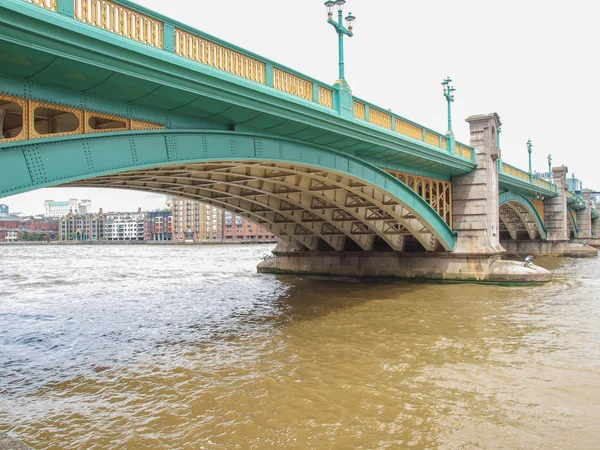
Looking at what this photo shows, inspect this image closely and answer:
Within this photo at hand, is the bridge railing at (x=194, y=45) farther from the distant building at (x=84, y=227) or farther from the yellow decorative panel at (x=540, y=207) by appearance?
the distant building at (x=84, y=227)

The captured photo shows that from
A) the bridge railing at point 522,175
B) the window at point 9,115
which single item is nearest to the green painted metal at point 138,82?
the window at point 9,115

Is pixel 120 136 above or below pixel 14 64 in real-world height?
below

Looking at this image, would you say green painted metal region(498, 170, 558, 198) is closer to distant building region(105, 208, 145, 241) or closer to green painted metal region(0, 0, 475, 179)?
green painted metal region(0, 0, 475, 179)

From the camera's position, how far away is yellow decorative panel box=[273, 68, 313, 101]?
12216mm

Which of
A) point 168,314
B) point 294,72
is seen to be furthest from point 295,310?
point 294,72

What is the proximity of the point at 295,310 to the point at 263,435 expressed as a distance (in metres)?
10.8

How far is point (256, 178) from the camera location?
17.8 meters

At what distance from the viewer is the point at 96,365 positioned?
36.1 feet

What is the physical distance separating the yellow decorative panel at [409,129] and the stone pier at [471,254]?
712 centimetres

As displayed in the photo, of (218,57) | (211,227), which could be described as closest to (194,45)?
(218,57)

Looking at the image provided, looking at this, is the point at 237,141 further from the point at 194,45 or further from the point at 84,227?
the point at 84,227

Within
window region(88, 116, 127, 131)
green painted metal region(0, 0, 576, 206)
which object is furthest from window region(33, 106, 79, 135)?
green painted metal region(0, 0, 576, 206)

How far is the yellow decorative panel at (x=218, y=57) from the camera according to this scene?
9586mm

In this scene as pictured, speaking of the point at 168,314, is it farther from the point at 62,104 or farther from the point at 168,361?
the point at 62,104
